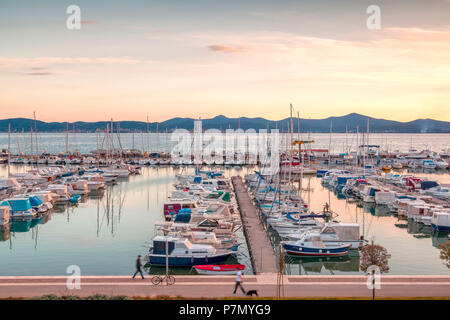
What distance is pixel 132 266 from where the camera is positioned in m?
24.9

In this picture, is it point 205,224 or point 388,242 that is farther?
point 388,242

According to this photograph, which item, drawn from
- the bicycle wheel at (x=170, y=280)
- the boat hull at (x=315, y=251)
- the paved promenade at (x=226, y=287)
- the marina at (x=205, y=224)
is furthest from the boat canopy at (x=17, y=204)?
the bicycle wheel at (x=170, y=280)

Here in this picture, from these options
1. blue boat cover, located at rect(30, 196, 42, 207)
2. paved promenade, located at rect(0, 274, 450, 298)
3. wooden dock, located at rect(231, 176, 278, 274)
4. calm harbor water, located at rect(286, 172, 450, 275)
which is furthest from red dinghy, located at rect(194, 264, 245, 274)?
blue boat cover, located at rect(30, 196, 42, 207)

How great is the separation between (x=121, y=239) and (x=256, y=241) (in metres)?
10.5

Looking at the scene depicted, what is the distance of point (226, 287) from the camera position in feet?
57.7

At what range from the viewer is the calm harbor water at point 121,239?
25.3m

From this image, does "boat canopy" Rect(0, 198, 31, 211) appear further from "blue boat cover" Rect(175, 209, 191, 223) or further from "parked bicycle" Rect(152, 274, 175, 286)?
"parked bicycle" Rect(152, 274, 175, 286)

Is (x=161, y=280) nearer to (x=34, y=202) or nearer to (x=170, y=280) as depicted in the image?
(x=170, y=280)

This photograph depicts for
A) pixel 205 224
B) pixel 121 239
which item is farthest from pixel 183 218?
pixel 121 239

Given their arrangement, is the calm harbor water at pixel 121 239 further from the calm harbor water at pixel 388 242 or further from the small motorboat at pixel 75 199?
the small motorboat at pixel 75 199

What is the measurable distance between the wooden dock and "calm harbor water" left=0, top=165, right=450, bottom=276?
36.7 inches
